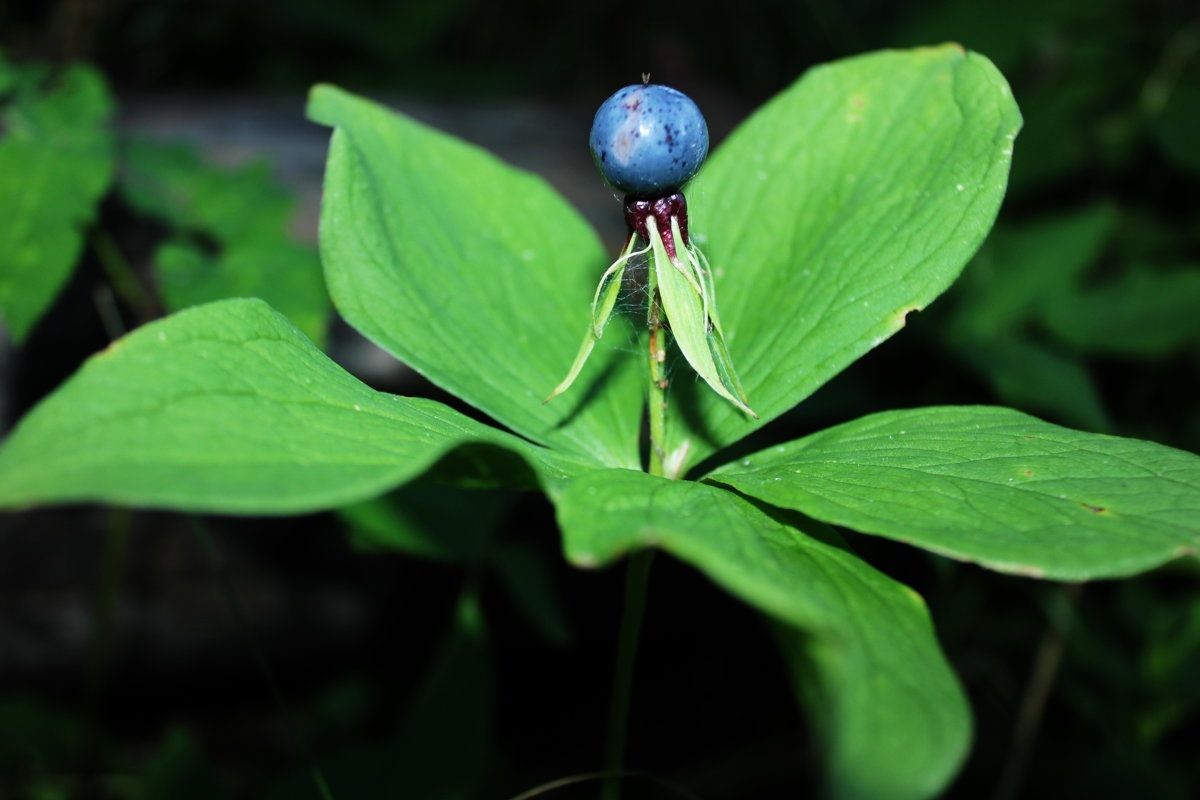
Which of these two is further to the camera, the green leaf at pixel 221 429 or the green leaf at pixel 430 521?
the green leaf at pixel 430 521

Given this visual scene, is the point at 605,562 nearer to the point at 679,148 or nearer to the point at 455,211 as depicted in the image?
the point at 679,148

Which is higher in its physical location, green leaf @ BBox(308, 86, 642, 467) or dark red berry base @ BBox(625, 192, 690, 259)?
dark red berry base @ BBox(625, 192, 690, 259)

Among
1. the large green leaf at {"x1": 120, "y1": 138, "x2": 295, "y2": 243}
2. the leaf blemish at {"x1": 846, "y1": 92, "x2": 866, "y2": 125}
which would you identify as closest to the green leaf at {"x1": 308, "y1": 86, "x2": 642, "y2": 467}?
the leaf blemish at {"x1": 846, "y1": 92, "x2": 866, "y2": 125}

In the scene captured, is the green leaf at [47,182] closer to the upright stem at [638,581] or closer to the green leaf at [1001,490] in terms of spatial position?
the upright stem at [638,581]

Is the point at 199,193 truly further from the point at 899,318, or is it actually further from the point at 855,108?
the point at 899,318

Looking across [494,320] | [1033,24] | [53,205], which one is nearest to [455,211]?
[494,320]

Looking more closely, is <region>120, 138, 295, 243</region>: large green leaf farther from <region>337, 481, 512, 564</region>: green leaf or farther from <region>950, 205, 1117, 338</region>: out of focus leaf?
<region>950, 205, 1117, 338</region>: out of focus leaf

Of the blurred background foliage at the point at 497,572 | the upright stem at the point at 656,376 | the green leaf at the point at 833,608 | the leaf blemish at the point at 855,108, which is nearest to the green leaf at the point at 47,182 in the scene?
the blurred background foliage at the point at 497,572

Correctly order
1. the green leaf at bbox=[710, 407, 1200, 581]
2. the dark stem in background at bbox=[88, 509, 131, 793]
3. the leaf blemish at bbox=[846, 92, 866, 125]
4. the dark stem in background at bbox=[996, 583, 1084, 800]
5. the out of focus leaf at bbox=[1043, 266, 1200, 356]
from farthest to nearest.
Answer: the out of focus leaf at bbox=[1043, 266, 1200, 356]
the dark stem in background at bbox=[88, 509, 131, 793]
the dark stem in background at bbox=[996, 583, 1084, 800]
the leaf blemish at bbox=[846, 92, 866, 125]
the green leaf at bbox=[710, 407, 1200, 581]
